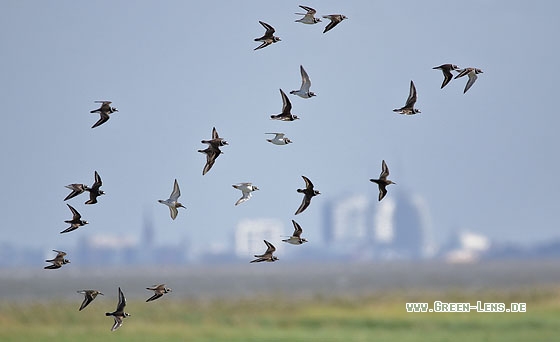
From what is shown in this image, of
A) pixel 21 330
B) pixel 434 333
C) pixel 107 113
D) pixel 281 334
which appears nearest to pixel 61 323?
pixel 21 330

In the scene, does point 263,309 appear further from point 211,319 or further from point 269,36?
point 269,36

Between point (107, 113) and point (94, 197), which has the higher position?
point (107, 113)

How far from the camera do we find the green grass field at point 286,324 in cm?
5131

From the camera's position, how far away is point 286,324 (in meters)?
60.1

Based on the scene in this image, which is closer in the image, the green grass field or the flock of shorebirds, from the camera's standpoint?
the flock of shorebirds

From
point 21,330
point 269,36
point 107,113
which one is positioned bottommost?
point 21,330

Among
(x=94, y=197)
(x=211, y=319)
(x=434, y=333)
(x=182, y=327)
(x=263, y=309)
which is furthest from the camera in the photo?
(x=263, y=309)

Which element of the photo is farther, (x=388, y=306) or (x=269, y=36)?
(x=388, y=306)

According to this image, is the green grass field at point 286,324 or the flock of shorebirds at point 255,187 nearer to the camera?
the flock of shorebirds at point 255,187

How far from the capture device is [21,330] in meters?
55.6

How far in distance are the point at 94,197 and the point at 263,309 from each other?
167 feet

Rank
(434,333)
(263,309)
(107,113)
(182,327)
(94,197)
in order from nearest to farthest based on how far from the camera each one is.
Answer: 1. (94,197)
2. (107,113)
3. (434,333)
4. (182,327)
5. (263,309)

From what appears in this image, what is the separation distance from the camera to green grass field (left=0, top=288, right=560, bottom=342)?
51.3 m

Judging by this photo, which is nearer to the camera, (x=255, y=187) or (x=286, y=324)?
(x=255, y=187)
